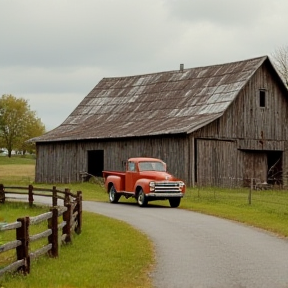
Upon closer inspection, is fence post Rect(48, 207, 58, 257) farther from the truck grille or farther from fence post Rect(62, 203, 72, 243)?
the truck grille

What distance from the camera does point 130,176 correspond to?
31.8 metres

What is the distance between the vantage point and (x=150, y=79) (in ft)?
182

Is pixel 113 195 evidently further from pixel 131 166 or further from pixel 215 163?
pixel 215 163

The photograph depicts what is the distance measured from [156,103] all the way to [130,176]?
19.6 metres

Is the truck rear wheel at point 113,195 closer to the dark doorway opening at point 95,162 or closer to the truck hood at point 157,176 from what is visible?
the truck hood at point 157,176

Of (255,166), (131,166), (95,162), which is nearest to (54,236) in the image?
(131,166)

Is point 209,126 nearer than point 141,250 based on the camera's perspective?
No

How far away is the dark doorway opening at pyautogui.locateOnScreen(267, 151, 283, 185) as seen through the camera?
47562mm

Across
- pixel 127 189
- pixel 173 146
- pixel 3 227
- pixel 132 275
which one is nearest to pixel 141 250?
pixel 132 275

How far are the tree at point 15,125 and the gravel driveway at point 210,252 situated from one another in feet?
277

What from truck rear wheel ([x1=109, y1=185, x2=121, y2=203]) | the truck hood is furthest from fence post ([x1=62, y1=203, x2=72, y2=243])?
truck rear wheel ([x1=109, y1=185, x2=121, y2=203])

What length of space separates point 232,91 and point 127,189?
15.8 m

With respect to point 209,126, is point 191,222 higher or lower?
lower

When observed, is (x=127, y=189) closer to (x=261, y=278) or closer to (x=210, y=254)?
(x=210, y=254)
